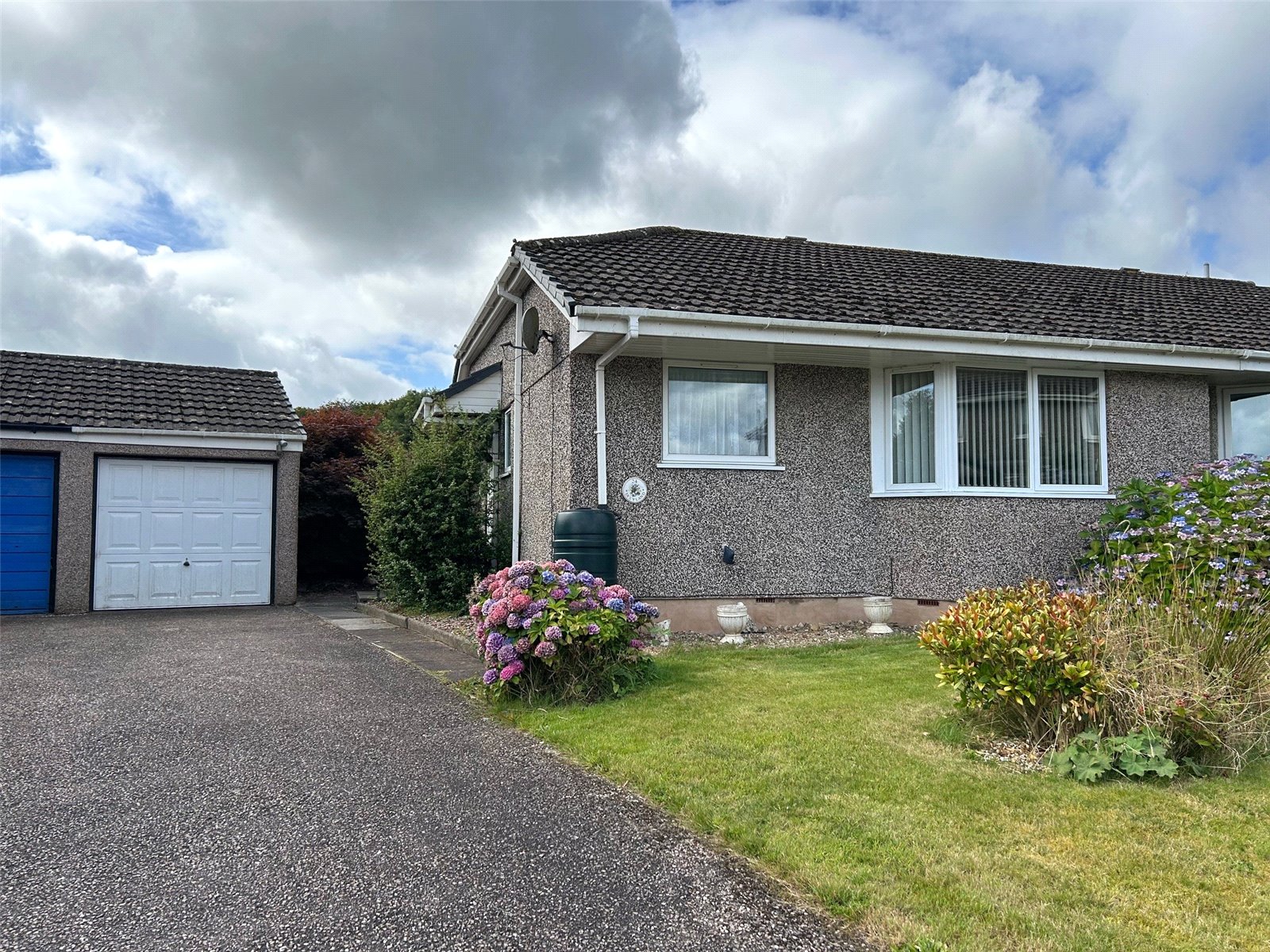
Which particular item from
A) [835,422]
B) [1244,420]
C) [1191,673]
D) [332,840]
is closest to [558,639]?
[332,840]

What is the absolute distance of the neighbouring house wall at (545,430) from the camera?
896 centimetres

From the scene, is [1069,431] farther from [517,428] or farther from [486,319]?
[486,319]

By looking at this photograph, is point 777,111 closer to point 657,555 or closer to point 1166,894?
point 657,555

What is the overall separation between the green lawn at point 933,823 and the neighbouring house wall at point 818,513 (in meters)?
3.19

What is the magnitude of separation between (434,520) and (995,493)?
23.6 feet

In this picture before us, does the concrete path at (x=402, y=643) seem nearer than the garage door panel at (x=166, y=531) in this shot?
Yes

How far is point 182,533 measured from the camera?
1365 cm

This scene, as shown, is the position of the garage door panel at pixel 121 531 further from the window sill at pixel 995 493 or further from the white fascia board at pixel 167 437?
the window sill at pixel 995 493

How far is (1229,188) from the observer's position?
45.7 feet

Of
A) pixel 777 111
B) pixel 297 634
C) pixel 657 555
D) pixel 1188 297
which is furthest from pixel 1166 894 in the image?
pixel 1188 297

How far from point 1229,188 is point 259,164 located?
1555 centimetres

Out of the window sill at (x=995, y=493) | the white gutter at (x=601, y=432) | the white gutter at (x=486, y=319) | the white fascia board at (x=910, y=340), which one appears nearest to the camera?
the white fascia board at (x=910, y=340)

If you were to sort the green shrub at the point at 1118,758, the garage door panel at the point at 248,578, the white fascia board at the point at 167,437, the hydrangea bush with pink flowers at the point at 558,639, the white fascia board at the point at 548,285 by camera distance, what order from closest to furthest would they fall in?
the green shrub at the point at 1118,758
the hydrangea bush with pink flowers at the point at 558,639
the white fascia board at the point at 548,285
the white fascia board at the point at 167,437
the garage door panel at the point at 248,578

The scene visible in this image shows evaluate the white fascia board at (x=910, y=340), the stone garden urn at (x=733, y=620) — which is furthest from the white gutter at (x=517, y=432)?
the stone garden urn at (x=733, y=620)
